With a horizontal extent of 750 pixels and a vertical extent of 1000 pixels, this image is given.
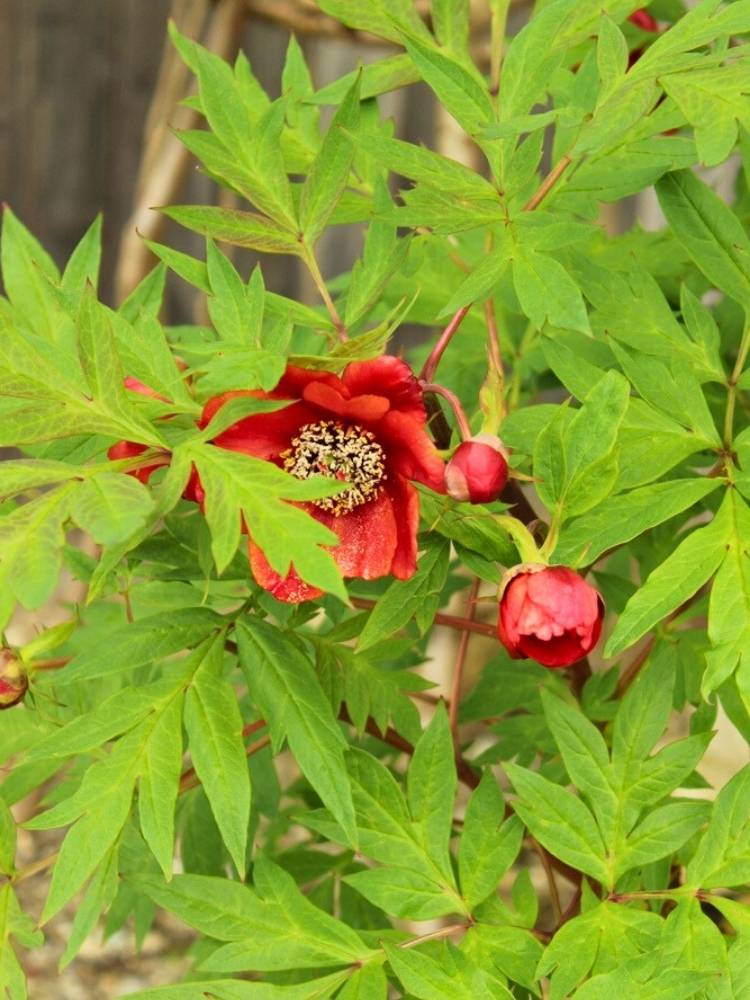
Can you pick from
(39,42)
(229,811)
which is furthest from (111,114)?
(229,811)

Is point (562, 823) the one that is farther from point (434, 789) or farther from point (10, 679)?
point (10, 679)

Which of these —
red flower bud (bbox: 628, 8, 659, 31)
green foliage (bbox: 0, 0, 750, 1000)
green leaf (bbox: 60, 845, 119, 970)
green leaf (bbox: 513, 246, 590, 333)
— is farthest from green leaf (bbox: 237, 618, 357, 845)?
red flower bud (bbox: 628, 8, 659, 31)

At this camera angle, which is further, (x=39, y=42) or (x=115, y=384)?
(x=39, y=42)

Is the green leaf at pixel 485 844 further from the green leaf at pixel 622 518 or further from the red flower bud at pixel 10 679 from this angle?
the red flower bud at pixel 10 679

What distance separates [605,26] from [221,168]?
0.21m

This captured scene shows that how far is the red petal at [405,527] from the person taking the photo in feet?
1.96

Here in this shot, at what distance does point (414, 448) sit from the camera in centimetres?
59

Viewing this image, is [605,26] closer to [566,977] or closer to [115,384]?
[115,384]

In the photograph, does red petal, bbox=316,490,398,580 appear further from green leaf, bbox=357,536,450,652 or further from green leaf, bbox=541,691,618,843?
green leaf, bbox=541,691,618,843

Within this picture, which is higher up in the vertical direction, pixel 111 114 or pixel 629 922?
pixel 629 922

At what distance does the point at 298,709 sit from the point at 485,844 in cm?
14

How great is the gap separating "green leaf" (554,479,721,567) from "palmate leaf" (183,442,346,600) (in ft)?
0.48

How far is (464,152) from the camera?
1.44 metres

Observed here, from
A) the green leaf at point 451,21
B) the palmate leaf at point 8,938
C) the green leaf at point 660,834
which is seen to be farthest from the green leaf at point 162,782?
the green leaf at point 451,21
